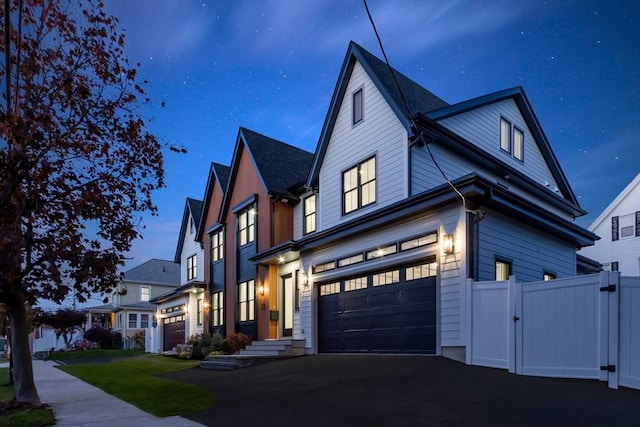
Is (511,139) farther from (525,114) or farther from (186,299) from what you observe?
(186,299)

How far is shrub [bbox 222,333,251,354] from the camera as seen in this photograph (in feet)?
58.7

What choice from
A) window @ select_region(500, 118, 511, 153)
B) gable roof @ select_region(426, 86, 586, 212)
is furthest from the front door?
window @ select_region(500, 118, 511, 153)

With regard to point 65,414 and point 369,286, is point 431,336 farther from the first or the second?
point 65,414

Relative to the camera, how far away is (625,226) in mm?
28141

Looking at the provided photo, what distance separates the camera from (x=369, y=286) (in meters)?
13.9

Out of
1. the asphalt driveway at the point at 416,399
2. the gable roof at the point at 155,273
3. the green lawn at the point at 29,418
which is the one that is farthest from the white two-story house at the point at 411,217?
the gable roof at the point at 155,273

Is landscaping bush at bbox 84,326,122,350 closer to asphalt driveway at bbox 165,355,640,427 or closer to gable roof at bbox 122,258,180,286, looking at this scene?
gable roof at bbox 122,258,180,286

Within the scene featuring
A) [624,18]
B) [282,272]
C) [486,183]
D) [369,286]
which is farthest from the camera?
[624,18]

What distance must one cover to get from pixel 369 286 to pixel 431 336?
8.97 feet

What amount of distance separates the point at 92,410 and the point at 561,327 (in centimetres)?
886

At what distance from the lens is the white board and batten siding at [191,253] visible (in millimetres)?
28172

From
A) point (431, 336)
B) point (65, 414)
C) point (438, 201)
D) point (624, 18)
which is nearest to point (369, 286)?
point (431, 336)

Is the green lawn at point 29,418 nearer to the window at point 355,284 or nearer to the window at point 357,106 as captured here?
the window at point 355,284

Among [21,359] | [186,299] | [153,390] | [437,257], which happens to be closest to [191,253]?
[186,299]
